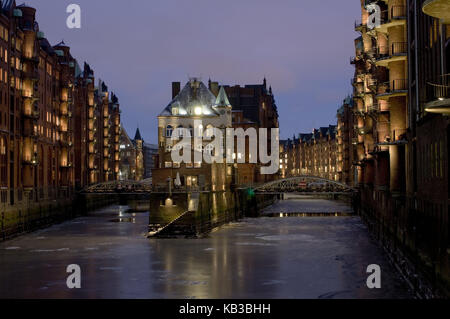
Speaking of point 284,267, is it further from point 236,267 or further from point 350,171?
point 350,171

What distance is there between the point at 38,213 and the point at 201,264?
3365cm

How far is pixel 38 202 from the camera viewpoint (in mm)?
72312

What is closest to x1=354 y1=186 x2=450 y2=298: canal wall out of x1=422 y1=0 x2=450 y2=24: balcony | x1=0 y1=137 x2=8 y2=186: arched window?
x1=422 y1=0 x2=450 y2=24: balcony

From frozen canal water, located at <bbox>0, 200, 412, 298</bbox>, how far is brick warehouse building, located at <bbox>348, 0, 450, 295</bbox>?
2.60 meters

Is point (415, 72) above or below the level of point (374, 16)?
below

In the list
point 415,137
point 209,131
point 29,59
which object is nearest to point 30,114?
point 29,59

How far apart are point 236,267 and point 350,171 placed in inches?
3571

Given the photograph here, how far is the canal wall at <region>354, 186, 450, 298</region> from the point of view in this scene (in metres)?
25.9

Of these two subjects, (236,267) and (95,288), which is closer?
(95,288)

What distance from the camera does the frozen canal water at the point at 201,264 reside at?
32.8m

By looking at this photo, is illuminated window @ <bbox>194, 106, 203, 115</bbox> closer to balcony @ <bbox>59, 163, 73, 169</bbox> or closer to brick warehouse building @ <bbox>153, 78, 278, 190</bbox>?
brick warehouse building @ <bbox>153, 78, 278, 190</bbox>

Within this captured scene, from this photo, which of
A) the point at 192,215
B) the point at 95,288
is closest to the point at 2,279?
the point at 95,288

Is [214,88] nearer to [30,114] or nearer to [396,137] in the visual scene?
[30,114]

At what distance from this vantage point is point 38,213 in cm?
7038
